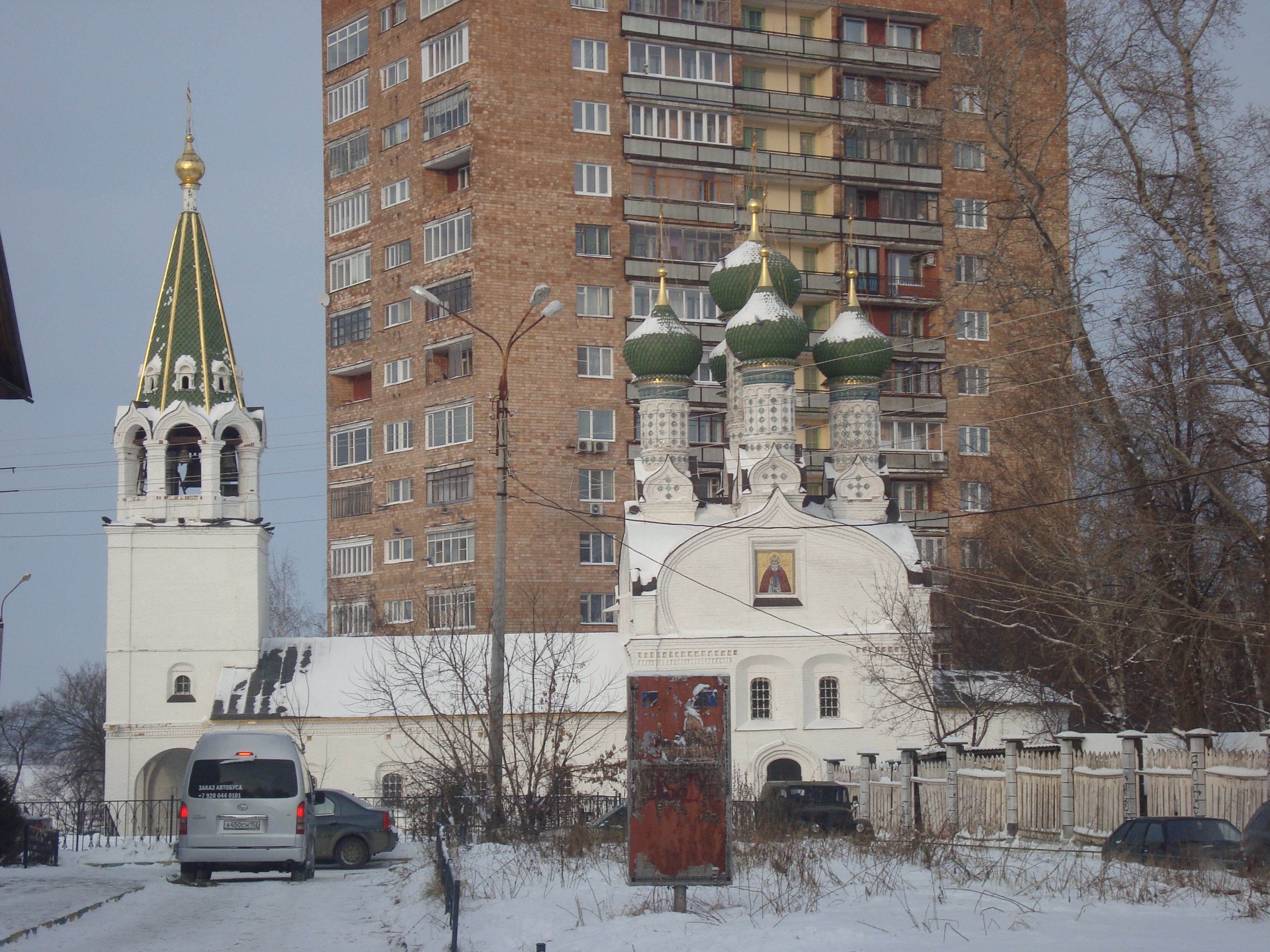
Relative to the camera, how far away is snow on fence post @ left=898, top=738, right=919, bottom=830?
23188 millimetres

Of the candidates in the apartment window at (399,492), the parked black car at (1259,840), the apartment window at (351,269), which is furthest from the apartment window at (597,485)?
the parked black car at (1259,840)

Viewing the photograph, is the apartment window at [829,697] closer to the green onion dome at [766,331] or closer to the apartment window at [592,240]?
the green onion dome at [766,331]

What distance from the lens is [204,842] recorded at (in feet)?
55.8

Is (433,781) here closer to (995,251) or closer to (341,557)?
(995,251)

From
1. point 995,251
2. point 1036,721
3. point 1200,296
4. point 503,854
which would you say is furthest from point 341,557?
point 503,854

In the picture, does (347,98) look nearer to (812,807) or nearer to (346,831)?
(346,831)

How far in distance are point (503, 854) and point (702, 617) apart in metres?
19.1

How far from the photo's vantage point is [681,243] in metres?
46.8

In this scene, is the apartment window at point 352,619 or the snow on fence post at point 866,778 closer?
the snow on fence post at point 866,778

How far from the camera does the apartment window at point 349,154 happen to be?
159 feet

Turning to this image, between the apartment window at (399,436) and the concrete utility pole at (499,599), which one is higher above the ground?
the apartment window at (399,436)

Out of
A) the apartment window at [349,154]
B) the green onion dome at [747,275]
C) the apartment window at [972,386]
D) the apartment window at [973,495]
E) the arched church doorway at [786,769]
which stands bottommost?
the arched church doorway at [786,769]

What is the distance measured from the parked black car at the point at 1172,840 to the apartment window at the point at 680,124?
33303 millimetres

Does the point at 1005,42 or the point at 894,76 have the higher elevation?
the point at 894,76
